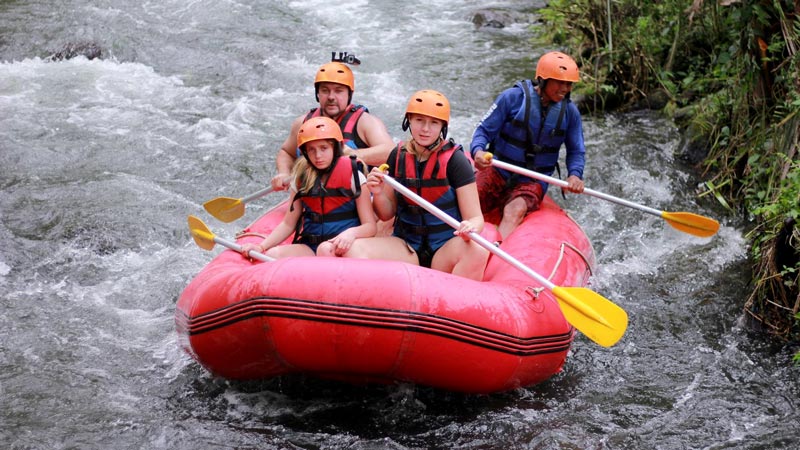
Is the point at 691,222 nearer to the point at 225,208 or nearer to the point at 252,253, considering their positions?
the point at 252,253

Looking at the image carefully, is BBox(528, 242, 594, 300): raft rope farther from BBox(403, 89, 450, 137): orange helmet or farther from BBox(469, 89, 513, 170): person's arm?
BBox(403, 89, 450, 137): orange helmet

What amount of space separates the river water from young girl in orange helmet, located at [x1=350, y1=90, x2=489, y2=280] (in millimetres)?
680

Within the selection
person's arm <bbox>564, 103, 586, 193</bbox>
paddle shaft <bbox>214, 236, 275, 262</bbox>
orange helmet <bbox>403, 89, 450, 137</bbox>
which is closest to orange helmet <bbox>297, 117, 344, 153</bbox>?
orange helmet <bbox>403, 89, 450, 137</bbox>

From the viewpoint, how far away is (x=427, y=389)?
4.64 m

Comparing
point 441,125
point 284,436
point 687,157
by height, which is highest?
point 441,125

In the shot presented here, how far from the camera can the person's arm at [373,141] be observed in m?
5.40

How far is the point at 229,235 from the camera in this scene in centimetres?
672

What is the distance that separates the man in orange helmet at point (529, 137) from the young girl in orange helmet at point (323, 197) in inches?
42.6

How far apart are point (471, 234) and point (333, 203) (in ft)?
2.40

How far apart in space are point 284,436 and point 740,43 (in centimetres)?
427

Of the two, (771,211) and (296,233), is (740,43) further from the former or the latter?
(296,233)

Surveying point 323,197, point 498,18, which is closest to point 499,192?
point 323,197

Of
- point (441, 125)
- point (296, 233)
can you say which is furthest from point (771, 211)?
point (296, 233)

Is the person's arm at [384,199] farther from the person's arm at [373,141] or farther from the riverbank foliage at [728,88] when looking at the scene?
the riverbank foliage at [728,88]
